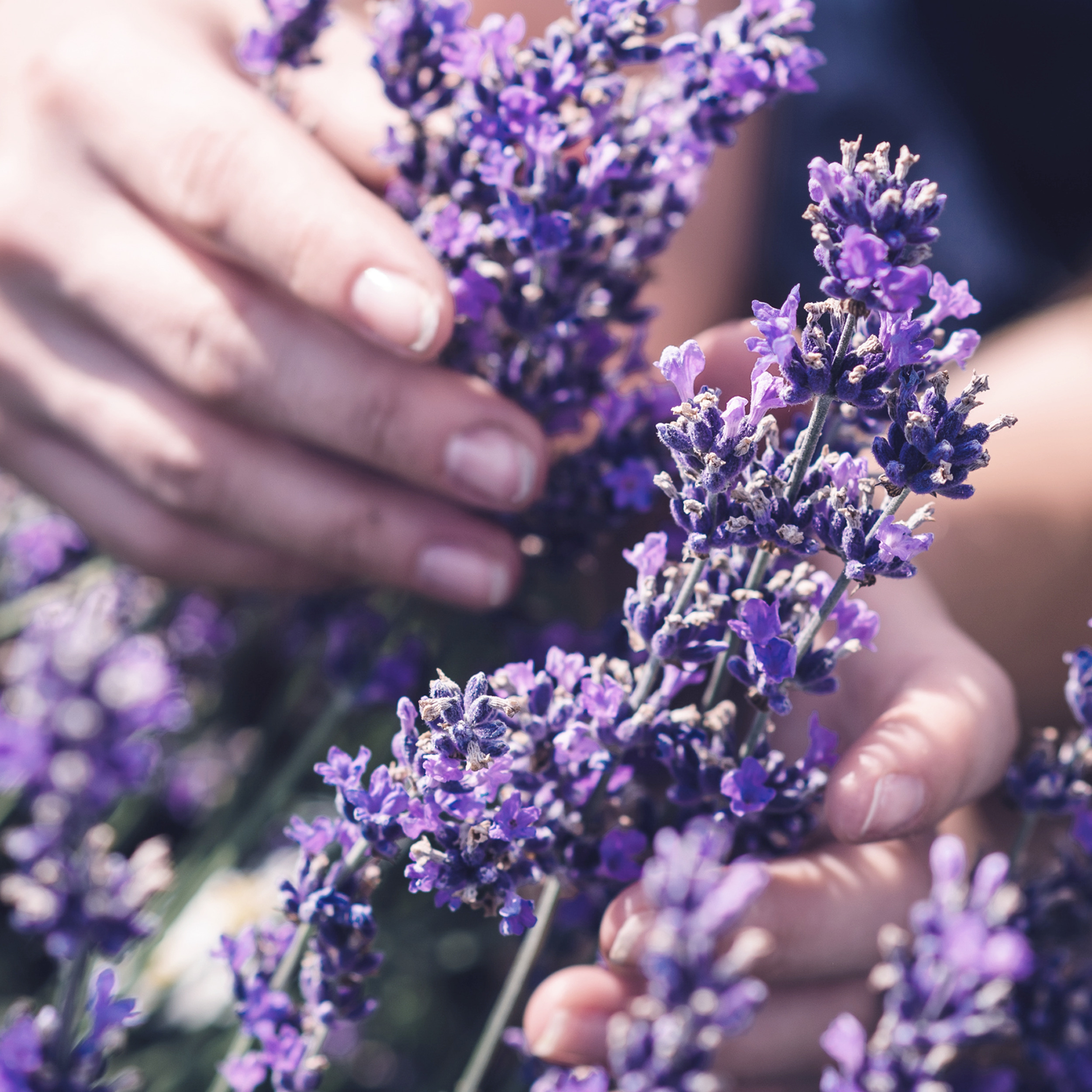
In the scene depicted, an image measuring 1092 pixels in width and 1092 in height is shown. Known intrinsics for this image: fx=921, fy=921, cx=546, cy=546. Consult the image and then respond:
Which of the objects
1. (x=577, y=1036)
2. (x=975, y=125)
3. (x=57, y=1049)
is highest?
(x=975, y=125)

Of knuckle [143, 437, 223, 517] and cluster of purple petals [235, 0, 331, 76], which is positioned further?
knuckle [143, 437, 223, 517]

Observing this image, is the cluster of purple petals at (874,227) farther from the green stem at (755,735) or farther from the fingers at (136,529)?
the fingers at (136,529)

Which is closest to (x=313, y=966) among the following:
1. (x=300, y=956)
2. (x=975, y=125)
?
(x=300, y=956)

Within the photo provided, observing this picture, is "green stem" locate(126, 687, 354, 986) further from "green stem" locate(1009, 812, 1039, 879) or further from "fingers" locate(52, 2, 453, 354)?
"green stem" locate(1009, 812, 1039, 879)

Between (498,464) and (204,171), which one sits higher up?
(204,171)

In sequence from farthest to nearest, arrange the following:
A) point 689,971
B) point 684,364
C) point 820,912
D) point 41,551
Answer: point 41,551, point 820,912, point 684,364, point 689,971

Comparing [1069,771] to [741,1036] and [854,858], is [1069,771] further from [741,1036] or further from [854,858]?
[741,1036]

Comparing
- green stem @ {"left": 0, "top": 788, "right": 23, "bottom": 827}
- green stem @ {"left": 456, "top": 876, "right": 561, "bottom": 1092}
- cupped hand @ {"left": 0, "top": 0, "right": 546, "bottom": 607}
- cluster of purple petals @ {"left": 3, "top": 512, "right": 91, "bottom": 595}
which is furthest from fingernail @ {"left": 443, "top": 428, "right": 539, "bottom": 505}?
cluster of purple petals @ {"left": 3, "top": 512, "right": 91, "bottom": 595}
